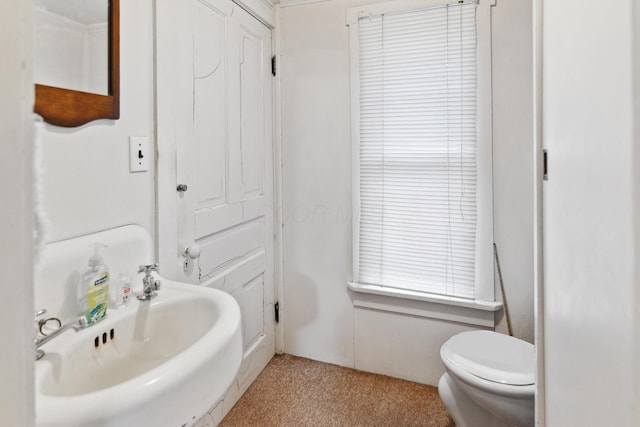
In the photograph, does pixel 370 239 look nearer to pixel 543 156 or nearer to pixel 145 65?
pixel 543 156

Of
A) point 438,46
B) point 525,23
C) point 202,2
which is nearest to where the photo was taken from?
point 202,2

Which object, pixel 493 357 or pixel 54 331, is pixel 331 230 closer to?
pixel 493 357

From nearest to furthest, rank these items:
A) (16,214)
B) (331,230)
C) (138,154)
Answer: (16,214) < (138,154) < (331,230)

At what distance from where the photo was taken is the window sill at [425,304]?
179 centimetres

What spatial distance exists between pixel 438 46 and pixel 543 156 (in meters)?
1.13

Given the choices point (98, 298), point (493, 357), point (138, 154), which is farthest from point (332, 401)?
point (138, 154)

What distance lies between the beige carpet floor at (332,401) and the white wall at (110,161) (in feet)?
3.59

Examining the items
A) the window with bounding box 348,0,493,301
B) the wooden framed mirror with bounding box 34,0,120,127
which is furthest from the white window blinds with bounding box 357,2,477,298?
the wooden framed mirror with bounding box 34,0,120,127

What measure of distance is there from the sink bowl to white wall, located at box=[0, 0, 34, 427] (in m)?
0.31

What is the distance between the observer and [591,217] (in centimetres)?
48

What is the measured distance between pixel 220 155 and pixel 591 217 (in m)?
1.43

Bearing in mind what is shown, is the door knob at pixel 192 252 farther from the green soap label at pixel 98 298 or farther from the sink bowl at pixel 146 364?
the green soap label at pixel 98 298

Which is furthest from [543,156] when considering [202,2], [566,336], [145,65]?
[202,2]

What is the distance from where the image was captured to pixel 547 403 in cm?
81
